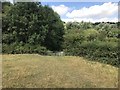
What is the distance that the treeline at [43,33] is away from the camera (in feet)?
24.8

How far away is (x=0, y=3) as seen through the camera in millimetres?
8086

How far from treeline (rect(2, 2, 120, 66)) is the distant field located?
984 millimetres

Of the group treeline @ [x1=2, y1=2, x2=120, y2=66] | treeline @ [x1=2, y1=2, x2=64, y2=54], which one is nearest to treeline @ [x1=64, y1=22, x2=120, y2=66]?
treeline @ [x1=2, y1=2, x2=120, y2=66]

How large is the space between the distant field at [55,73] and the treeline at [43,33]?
3.23 feet

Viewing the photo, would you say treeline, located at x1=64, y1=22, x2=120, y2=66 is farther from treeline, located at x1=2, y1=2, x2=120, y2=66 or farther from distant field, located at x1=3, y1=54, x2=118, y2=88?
distant field, located at x1=3, y1=54, x2=118, y2=88

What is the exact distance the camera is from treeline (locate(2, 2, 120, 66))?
757 cm

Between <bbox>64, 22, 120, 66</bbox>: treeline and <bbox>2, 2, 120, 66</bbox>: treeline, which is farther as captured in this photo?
<bbox>2, 2, 120, 66</bbox>: treeline

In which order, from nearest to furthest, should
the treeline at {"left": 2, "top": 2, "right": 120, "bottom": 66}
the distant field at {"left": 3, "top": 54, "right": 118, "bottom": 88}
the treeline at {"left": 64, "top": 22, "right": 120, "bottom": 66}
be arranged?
1. the distant field at {"left": 3, "top": 54, "right": 118, "bottom": 88}
2. the treeline at {"left": 64, "top": 22, "right": 120, "bottom": 66}
3. the treeline at {"left": 2, "top": 2, "right": 120, "bottom": 66}

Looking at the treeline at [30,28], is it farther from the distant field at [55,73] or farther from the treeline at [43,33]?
the distant field at [55,73]

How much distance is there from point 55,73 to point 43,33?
242 centimetres

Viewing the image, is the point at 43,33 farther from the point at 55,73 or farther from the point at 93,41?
the point at 55,73

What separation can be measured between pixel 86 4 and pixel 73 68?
2189 millimetres

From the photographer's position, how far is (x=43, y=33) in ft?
25.3

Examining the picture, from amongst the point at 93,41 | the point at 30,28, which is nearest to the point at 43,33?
the point at 30,28
